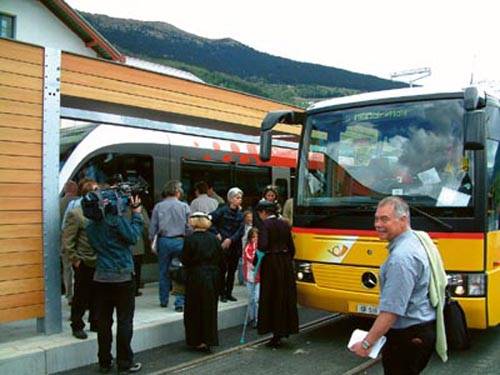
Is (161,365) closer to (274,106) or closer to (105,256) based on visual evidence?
(105,256)

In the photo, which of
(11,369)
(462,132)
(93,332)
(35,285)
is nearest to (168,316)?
(93,332)

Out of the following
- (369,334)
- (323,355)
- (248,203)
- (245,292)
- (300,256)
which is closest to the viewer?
(369,334)

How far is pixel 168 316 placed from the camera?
7.23 metres

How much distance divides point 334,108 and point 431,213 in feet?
5.86

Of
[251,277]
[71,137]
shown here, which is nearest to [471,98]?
[251,277]

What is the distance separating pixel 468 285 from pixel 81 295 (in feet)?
13.1

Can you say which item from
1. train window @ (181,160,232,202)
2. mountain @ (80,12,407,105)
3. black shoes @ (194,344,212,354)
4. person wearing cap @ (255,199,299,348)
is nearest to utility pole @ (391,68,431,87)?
train window @ (181,160,232,202)

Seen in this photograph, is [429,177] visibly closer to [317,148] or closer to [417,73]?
[317,148]

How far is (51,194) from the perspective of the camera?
6.25 m

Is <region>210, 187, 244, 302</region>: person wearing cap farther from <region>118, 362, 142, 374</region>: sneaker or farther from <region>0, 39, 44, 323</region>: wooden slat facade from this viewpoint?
<region>0, 39, 44, 323</region>: wooden slat facade

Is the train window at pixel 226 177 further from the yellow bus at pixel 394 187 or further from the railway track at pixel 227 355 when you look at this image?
the railway track at pixel 227 355

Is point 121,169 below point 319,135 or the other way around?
below

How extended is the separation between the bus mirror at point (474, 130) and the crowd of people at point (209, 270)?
7.13 ft

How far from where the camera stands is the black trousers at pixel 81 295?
6.19 meters
